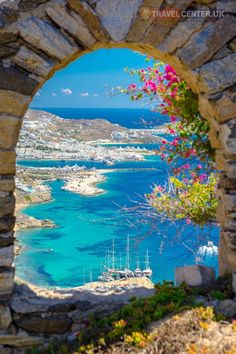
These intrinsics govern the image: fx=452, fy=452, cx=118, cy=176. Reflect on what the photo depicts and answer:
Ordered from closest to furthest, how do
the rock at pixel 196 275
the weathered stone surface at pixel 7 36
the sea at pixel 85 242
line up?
the weathered stone surface at pixel 7 36 < the rock at pixel 196 275 < the sea at pixel 85 242

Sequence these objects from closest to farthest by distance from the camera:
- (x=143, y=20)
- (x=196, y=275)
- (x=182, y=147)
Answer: (x=143, y=20) < (x=196, y=275) < (x=182, y=147)

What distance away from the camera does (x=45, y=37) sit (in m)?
3.22

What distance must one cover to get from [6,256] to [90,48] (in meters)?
1.67


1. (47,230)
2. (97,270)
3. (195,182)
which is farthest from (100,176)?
(195,182)

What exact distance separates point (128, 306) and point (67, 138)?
83709mm

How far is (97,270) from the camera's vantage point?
32.4 metres

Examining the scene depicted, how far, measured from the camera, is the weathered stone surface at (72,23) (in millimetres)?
3201

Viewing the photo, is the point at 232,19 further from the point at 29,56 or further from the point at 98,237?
the point at 98,237

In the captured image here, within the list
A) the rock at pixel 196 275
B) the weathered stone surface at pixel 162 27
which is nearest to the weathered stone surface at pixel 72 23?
the weathered stone surface at pixel 162 27

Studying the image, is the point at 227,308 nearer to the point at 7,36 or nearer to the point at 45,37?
the point at 45,37

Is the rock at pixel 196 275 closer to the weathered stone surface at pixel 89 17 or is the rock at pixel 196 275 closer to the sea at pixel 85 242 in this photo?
the weathered stone surface at pixel 89 17

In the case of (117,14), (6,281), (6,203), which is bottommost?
(6,281)

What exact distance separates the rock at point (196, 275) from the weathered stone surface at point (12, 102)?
6.28 ft

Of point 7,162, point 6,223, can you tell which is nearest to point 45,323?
point 6,223
